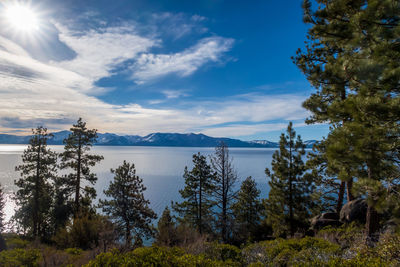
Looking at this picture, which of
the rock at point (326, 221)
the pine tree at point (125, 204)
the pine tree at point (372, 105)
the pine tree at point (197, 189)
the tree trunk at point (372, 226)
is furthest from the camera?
the pine tree at point (197, 189)

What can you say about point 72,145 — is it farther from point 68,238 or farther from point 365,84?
point 365,84

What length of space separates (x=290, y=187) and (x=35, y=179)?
23736 mm

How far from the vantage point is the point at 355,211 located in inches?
485

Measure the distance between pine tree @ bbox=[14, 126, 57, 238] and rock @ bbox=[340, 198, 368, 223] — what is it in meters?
24.7

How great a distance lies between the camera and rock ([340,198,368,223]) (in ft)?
39.6

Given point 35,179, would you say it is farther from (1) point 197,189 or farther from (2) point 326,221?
(2) point 326,221

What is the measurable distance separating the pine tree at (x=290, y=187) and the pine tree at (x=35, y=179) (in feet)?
70.0

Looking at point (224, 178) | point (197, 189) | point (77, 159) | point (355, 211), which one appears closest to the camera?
point (355, 211)

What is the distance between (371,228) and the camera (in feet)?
23.1

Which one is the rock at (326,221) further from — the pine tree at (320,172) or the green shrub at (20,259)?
the green shrub at (20,259)

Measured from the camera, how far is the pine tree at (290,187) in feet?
54.9

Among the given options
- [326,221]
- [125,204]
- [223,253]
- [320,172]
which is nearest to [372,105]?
→ [223,253]

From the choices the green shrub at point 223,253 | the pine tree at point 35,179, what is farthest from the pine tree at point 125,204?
the green shrub at point 223,253

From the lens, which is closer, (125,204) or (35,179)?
(125,204)
